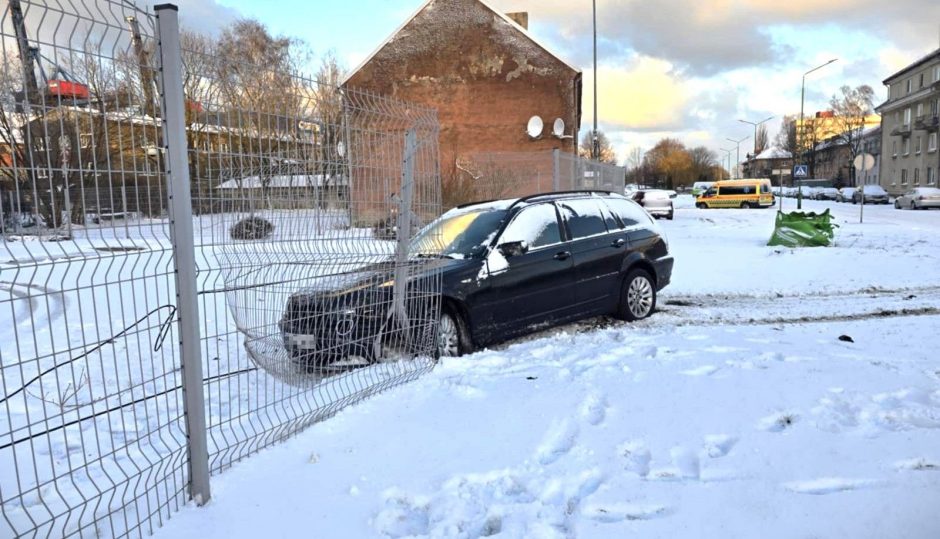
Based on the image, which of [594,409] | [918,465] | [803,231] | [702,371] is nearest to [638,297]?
[702,371]

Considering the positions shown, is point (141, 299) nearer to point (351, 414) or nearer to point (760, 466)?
point (351, 414)

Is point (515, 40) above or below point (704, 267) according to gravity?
above

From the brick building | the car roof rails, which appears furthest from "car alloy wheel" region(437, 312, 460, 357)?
the brick building

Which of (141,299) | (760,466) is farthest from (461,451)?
(141,299)

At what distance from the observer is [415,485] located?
329 centimetres

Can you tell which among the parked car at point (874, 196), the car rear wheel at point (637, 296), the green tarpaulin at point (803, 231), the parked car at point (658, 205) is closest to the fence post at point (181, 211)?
the car rear wheel at point (637, 296)

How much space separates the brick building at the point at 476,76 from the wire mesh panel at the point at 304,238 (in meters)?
22.3

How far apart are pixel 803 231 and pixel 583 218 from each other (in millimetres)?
9923

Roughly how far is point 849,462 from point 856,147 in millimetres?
89471

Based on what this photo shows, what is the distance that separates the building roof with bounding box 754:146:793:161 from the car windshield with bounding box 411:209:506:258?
354ft

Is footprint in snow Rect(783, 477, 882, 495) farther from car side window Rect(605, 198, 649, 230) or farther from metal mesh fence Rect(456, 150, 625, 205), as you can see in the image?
metal mesh fence Rect(456, 150, 625, 205)

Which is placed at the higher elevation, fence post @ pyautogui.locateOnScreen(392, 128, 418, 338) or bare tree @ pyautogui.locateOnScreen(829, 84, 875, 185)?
bare tree @ pyautogui.locateOnScreen(829, 84, 875, 185)

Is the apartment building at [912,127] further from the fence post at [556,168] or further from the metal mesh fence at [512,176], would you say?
the fence post at [556,168]

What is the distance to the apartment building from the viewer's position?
180 ft
